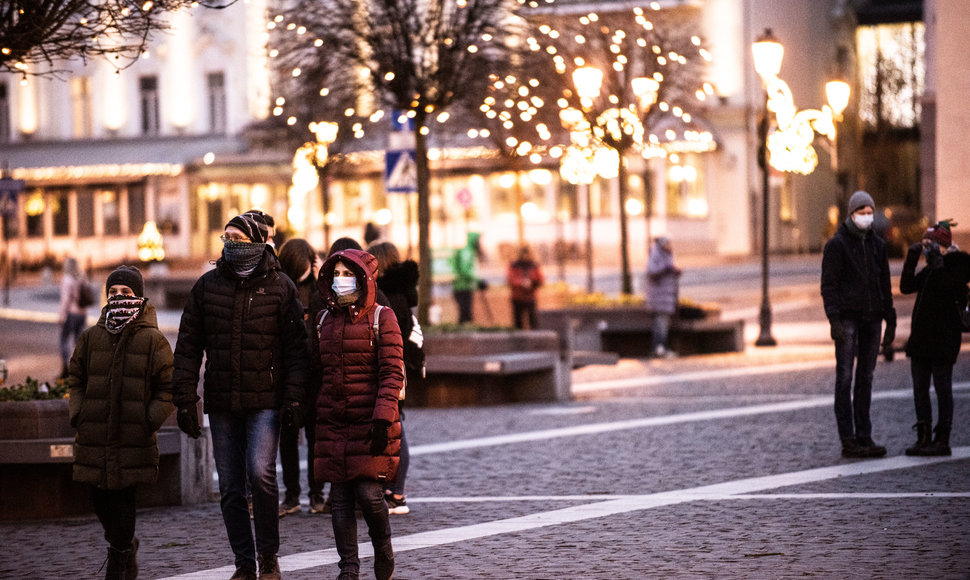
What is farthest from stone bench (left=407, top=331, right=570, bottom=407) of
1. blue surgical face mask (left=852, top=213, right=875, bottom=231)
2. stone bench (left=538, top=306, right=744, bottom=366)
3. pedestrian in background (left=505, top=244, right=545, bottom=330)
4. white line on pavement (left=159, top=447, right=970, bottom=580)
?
pedestrian in background (left=505, top=244, right=545, bottom=330)

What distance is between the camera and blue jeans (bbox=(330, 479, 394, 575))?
24.5 ft

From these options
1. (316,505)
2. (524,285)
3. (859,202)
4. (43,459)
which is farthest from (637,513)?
(524,285)

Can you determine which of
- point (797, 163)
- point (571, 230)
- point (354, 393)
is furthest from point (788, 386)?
point (571, 230)

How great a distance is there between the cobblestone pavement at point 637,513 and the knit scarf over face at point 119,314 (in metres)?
1.40

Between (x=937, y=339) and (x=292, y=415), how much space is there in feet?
19.3

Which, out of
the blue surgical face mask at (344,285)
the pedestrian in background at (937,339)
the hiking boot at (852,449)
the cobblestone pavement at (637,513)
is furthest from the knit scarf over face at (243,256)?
the pedestrian in background at (937,339)

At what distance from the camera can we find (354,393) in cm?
750

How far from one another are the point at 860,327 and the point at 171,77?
57.0m

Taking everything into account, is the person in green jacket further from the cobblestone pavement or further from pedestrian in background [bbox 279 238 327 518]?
pedestrian in background [bbox 279 238 327 518]

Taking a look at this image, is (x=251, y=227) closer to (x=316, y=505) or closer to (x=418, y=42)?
(x=316, y=505)

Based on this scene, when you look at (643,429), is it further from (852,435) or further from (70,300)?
(70,300)

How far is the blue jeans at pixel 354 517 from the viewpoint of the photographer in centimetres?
747

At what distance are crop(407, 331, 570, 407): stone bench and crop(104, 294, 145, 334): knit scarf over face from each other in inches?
383

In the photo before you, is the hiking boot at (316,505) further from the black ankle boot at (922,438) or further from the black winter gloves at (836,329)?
the black ankle boot at (922,438)
